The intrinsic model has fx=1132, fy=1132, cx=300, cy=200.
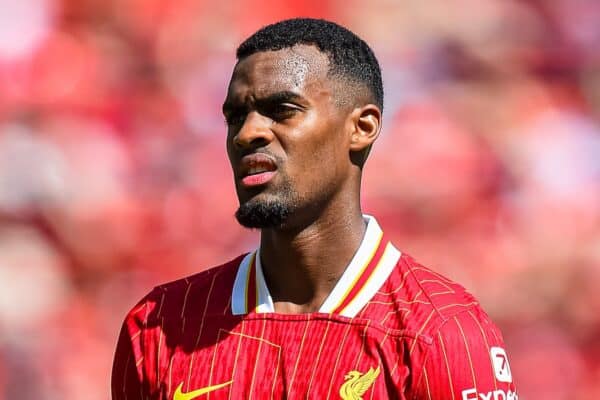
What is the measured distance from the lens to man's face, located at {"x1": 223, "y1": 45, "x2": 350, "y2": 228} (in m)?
2.56

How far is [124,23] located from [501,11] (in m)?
1.79

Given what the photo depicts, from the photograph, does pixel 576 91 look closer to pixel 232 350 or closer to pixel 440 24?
pixel 440 24

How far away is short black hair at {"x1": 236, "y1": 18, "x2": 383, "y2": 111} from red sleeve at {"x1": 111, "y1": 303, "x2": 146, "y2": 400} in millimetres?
692

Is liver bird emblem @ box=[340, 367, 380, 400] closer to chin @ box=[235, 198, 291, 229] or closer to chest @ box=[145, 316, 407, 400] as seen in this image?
chest @ box=[145, 316, 407, 400]

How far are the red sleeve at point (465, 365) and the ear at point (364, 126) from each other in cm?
47

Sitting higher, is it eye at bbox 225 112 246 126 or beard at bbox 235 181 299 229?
eye at bbox 225 112 246 126

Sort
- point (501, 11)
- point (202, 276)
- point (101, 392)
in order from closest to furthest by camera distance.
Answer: point (202, 276)
point (101, 392)
point (501, 11)

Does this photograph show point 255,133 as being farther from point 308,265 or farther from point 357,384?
point 357,384

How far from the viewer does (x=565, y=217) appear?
521 cm

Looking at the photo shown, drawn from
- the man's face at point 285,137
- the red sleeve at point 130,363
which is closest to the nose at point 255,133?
the man's face at point 285,137

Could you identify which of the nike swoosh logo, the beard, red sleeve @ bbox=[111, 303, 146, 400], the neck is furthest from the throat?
red sleeve @ bbox=[111, 303, 146, 400]

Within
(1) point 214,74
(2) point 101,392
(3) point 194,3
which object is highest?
(3) point 194,3

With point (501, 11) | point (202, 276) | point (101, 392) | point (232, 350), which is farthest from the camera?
point (501, 11)

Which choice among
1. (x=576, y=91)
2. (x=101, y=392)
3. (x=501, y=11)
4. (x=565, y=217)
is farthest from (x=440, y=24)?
(x=101, y=392)
